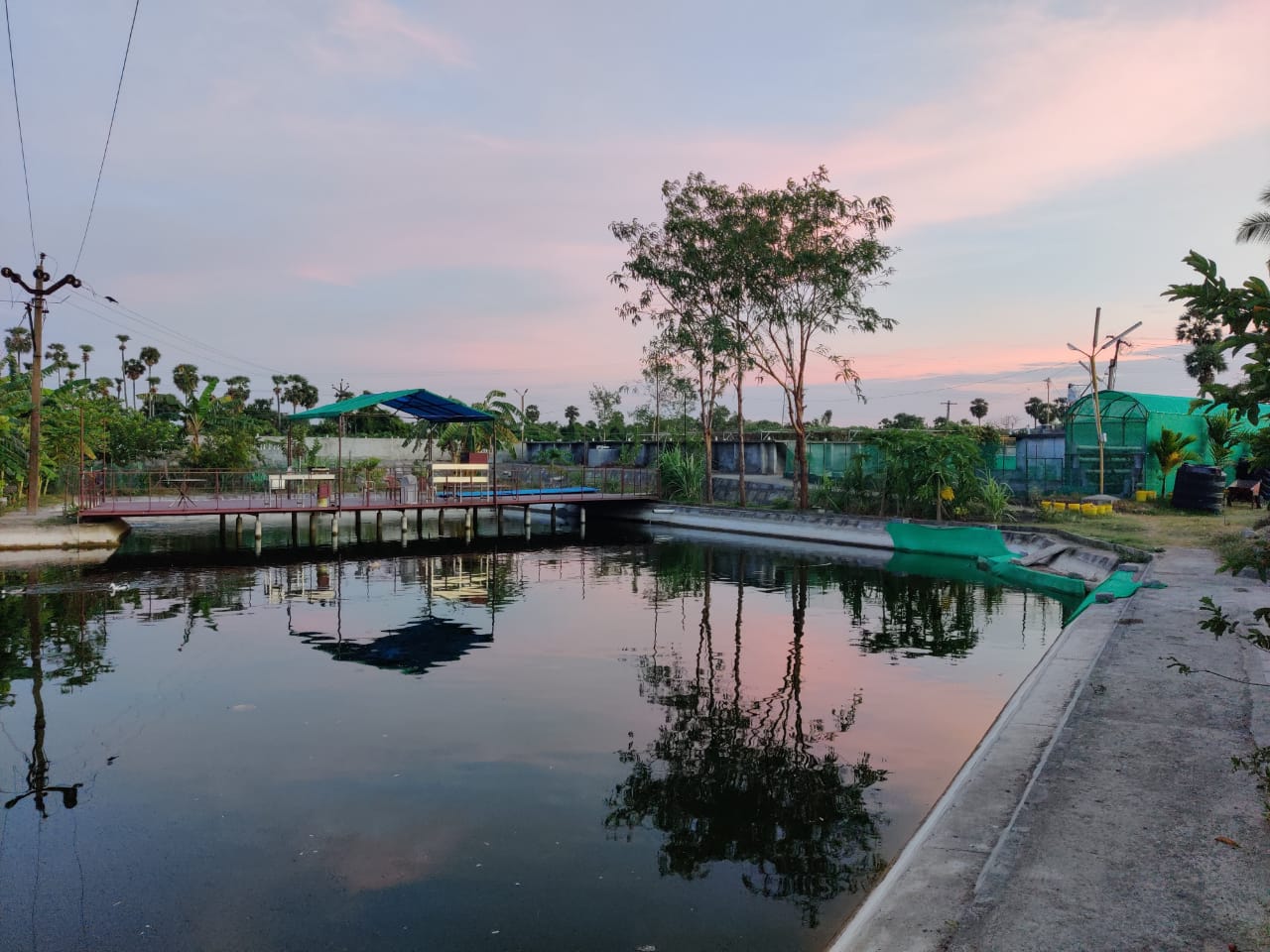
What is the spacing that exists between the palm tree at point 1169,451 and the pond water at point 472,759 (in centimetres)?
1618

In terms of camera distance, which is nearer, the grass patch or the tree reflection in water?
the tree reflection in water

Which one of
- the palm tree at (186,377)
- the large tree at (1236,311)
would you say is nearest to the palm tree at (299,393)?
the palm tree at (186,377)

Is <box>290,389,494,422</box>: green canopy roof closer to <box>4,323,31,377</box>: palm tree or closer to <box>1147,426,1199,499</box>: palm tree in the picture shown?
<box>1147,426,1199,499</box>: palm tree

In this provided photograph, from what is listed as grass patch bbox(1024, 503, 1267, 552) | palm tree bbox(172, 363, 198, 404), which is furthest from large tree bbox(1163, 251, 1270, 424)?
palm tree bbox(172, 363, 198, 404)

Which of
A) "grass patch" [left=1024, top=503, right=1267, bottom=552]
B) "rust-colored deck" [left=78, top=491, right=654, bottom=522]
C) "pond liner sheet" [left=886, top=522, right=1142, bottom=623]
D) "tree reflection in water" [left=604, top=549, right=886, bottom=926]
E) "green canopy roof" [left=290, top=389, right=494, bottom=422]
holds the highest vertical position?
"green canopy roof" [left=290, top=389, right=494, bottom=422]

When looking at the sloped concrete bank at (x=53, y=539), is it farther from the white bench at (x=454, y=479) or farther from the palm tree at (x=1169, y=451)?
the palm tree at (x=1169, y=451)

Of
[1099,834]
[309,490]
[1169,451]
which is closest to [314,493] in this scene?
[309,490]

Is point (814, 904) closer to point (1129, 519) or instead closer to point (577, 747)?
point (577, 747)

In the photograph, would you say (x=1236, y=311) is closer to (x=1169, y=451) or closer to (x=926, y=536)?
(x=926, y=536)

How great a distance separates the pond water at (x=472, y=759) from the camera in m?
5.68

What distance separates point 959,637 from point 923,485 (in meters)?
12.7

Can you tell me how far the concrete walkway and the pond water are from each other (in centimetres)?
88

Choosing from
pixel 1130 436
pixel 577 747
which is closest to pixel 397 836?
pixel 577 747

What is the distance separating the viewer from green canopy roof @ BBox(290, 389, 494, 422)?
24.9m
